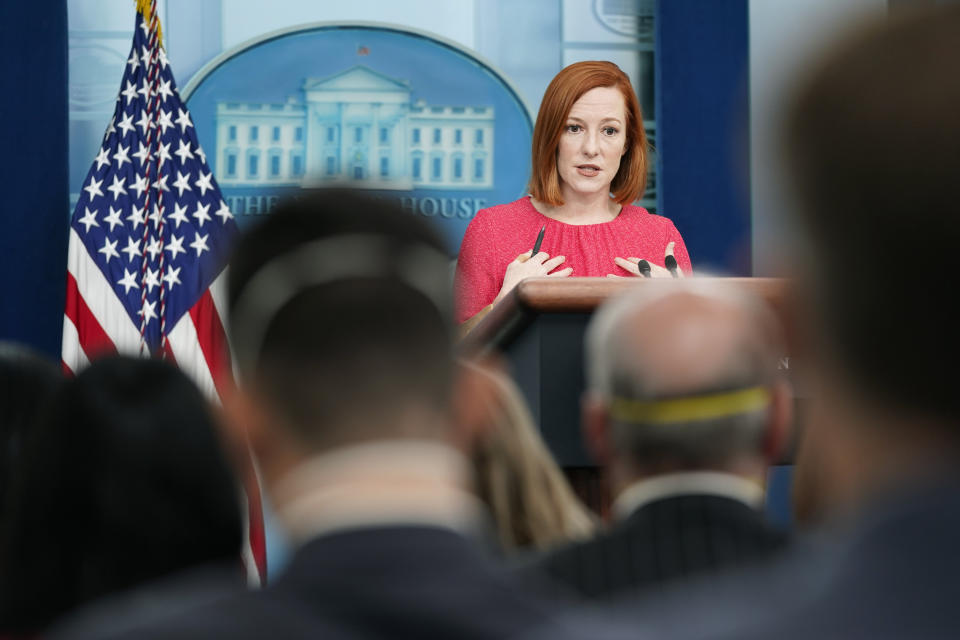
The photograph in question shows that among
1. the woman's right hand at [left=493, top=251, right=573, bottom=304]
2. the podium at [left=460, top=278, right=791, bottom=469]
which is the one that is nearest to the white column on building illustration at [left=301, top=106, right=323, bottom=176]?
the woman's right hand at [left=493, top=251, right=573, bottom=304]

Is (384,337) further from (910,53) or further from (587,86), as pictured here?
(587,86)

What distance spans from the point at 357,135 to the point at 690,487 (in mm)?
3997

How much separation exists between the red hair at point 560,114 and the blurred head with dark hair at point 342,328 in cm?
312

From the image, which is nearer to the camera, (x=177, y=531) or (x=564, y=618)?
(x=564, y=618)

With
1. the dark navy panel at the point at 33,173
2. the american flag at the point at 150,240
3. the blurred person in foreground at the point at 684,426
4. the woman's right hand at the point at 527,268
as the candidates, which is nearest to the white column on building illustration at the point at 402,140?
the american flag at the point at 150,240

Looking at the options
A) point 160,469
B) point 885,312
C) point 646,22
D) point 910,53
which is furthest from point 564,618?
point 646,22

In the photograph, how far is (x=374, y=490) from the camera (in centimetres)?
80

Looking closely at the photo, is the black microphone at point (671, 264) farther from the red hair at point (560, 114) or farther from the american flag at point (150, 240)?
the american flag at point (150, 240)

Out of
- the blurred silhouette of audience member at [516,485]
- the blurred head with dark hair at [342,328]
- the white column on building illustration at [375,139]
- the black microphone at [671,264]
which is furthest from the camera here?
the white column on building illustration at [375,139]

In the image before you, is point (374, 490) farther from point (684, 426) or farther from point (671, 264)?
point (671, 264)

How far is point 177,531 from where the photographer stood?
1076 millimetres

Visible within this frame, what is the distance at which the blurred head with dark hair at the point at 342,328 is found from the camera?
2.74 ft

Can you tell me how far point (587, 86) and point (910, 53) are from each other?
3.47 metres

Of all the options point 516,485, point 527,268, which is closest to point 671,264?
point 527,268
